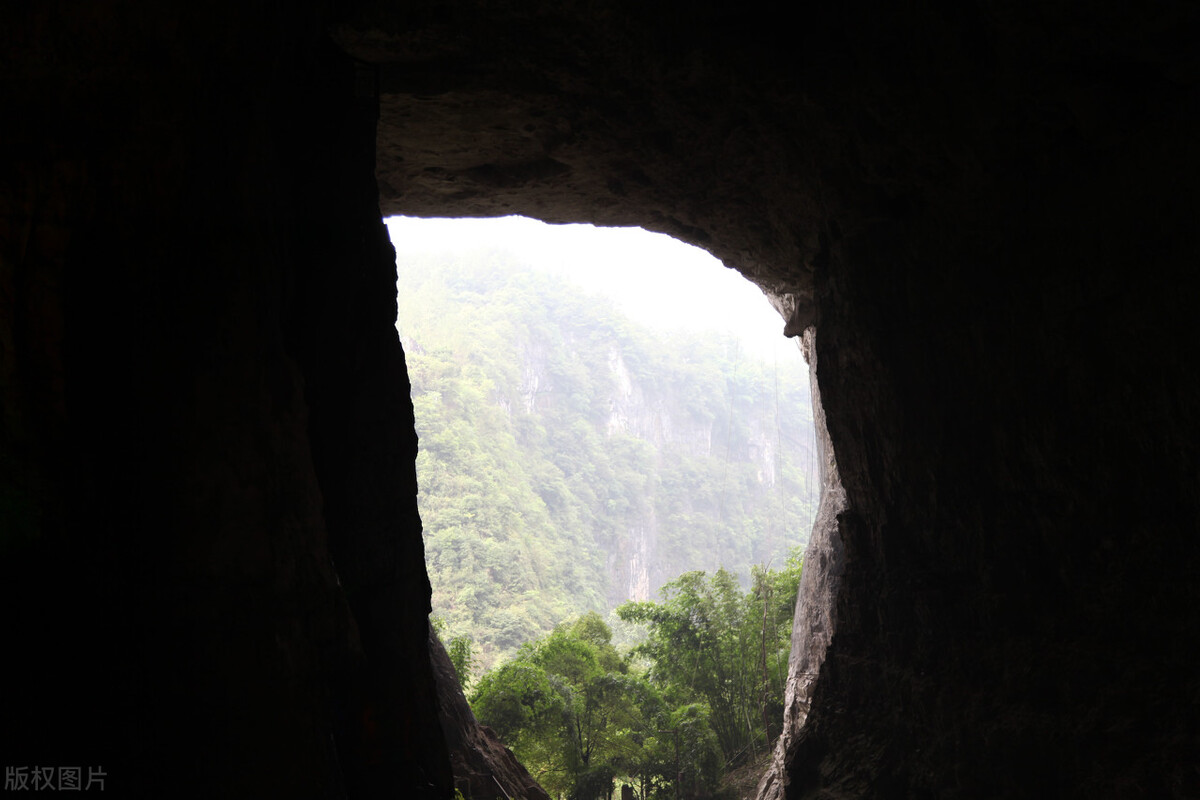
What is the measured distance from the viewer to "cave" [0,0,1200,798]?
10.4 feet

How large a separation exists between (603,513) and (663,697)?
62.8m

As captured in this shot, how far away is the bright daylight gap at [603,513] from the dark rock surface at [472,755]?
2.66 metres

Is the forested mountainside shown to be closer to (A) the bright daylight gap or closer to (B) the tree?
(A) the bright daylight gap

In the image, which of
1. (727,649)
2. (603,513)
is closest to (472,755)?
(727,649)

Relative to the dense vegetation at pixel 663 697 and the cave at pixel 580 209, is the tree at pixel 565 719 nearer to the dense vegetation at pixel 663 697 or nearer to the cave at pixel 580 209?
the dense vegetation at pixel 663 697

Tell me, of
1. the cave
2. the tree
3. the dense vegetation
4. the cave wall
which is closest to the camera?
the cave wall

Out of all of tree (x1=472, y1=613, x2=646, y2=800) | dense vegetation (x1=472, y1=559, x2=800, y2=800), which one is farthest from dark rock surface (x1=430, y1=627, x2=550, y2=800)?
dense vegetation (x1=472, y1=559, x2=800, y2=800)

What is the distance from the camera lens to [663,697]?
13945 millimetres

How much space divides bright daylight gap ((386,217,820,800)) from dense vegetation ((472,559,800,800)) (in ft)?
0.12

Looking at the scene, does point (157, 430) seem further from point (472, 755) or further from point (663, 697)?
point (663, 697)

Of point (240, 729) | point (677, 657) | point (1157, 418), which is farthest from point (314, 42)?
point (677, 657)

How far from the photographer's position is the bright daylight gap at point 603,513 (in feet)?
41.9

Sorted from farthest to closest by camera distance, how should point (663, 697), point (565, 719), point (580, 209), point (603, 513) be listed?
point (603, 513)
point (663, 697)
point (565, 719)
point (580, 209)

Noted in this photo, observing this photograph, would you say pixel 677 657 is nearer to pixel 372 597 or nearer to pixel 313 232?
pixel 372 597
